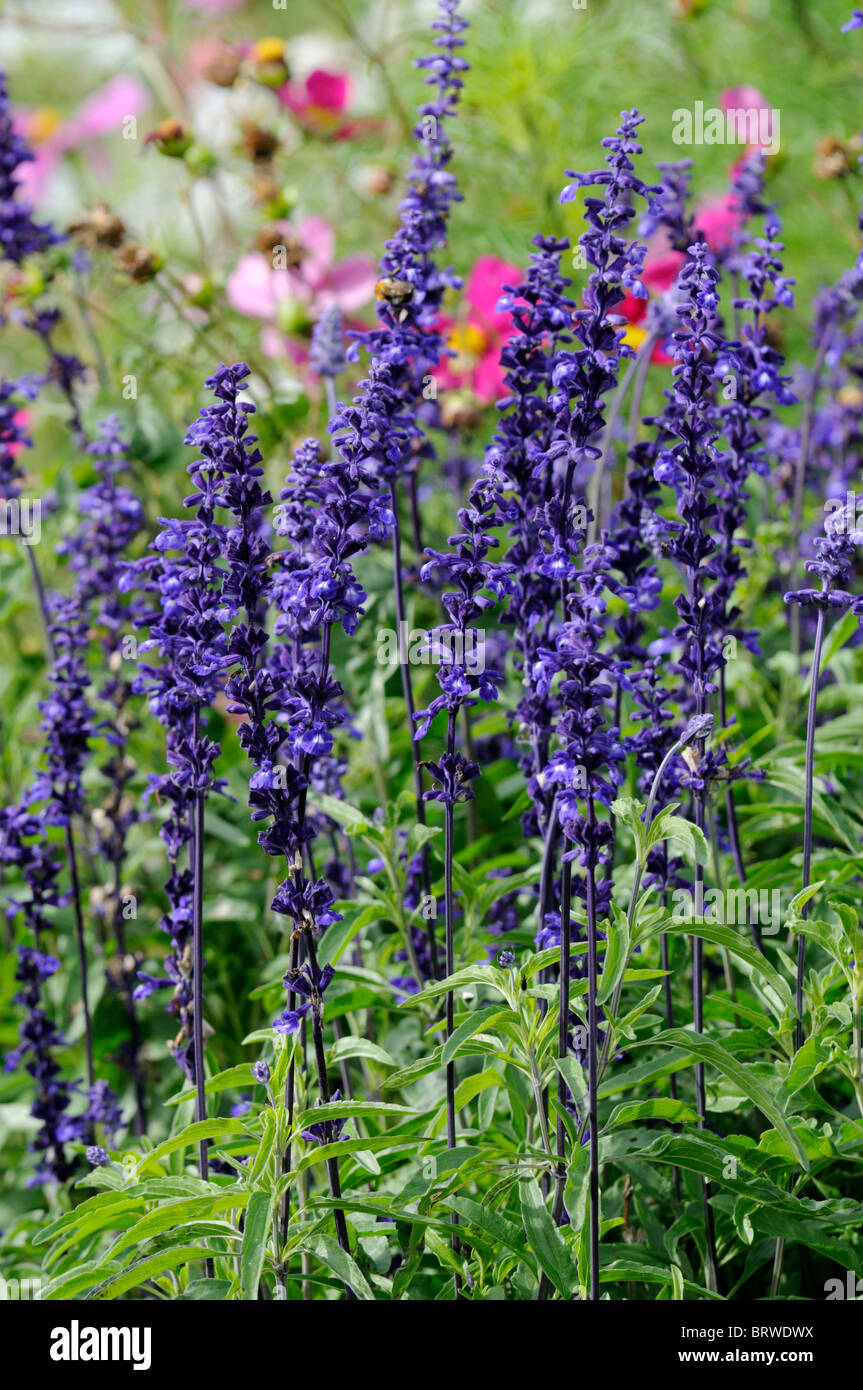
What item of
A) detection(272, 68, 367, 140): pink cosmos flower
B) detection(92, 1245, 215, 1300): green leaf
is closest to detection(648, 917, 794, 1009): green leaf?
detection(92, 1245, 215, 1300): green leaf

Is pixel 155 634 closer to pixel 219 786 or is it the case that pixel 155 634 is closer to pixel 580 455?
pixel 219 786

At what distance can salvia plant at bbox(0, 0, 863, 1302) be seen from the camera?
1.75 meters

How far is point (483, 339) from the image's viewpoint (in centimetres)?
414

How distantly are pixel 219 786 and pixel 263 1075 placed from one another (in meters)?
0.46

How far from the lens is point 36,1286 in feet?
7.05

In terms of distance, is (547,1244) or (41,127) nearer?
(547,1244)

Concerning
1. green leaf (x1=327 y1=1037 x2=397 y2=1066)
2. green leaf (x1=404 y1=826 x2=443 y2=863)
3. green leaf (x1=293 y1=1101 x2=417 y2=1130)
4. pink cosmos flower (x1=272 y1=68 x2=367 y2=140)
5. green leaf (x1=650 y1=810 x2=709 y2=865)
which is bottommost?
green leaf (x1=293 y1=1101 x2=417 y2=1130)

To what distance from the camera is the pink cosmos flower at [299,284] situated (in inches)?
147

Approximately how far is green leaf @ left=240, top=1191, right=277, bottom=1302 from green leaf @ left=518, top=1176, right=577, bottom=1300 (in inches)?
13.3

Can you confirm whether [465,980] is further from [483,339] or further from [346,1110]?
[483,339]

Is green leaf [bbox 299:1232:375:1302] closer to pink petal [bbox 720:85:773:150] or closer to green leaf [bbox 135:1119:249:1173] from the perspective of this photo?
green leaf [bbox 135:1119:249:1173]

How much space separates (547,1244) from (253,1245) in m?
0.39

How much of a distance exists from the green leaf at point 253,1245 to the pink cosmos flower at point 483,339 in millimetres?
2765

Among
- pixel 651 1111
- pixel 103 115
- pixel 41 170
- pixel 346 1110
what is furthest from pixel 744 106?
pixel 41 170
